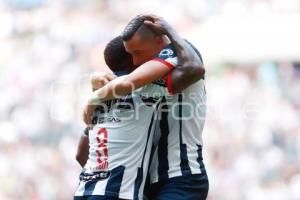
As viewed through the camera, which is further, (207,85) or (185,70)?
(207,85)

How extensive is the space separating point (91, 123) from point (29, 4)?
24.6ft

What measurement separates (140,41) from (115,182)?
25.7 inches

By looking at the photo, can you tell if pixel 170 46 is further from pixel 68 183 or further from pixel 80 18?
pixel 80 18

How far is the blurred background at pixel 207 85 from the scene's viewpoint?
8.94 meters

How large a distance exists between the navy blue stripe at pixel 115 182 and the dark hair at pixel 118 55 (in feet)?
1.72

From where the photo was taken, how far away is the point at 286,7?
372 inches

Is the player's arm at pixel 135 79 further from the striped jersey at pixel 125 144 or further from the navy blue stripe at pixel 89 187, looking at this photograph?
the navy blue stripe at pixel 89 187

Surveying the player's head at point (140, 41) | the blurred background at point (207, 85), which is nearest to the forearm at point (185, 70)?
the player's head at point (140, 41)

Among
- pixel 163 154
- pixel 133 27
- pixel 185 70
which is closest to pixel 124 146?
pixel 163 154

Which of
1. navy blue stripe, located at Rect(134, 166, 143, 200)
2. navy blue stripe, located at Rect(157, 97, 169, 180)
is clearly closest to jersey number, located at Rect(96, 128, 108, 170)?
navy blue stripe, located at Rect(134, 166, 143, 200)

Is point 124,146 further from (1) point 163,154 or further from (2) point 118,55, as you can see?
(2) point 118,55

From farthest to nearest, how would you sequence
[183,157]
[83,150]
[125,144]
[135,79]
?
[83,150]
[183,157]
[125,144]
[135,79]

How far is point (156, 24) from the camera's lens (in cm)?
356

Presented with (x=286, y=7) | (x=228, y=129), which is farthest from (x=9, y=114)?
(x=286, y=7)
